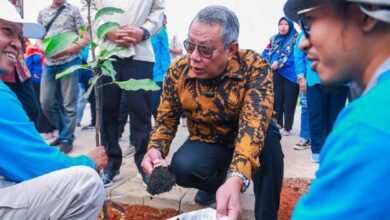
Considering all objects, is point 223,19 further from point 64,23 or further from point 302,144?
point 302,144

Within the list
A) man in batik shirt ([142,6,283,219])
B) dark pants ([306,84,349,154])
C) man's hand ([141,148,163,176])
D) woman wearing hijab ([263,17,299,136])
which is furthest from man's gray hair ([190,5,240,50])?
woman wearing hijab ([263,17,299,136])

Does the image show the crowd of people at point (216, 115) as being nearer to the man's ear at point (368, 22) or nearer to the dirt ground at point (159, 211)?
the man's ear at point (368, 22)

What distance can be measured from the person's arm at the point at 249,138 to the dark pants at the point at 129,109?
1.04 meters

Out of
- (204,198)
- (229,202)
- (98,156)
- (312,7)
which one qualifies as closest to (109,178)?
(204,198)

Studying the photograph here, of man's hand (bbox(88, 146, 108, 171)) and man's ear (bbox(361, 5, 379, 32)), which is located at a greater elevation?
man's ear (bbox(361, 5, 379, 32))

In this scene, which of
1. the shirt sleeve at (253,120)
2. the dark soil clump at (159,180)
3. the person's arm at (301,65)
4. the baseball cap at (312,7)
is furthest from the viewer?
the person's arm at (301,65)

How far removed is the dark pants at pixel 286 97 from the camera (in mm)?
5559

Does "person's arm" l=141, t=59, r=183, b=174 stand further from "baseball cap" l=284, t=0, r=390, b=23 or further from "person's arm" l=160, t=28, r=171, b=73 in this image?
"person's arm" l=160, t=28, r=171, b=73

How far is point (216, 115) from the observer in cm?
248

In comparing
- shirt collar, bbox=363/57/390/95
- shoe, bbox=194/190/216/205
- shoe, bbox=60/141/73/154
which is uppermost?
shirt collar, bbox=363/57/390/95

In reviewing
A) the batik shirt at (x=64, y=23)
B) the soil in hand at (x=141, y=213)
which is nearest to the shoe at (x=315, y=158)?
the soil in hand at (x=141, y=213)

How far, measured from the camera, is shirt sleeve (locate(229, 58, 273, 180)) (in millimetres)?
2115

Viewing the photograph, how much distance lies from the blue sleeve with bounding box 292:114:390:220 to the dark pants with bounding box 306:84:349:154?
3.29m

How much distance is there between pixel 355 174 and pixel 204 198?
2.05 m
